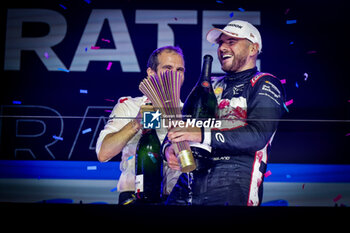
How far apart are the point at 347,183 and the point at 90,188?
1.35 meters

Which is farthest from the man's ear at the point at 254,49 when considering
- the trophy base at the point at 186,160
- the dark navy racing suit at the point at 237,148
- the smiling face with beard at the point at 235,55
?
the trophy base at the point at 186,160

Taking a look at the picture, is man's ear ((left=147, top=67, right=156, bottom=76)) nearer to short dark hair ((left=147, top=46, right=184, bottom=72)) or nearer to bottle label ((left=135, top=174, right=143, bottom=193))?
short dark hair ((left=147, top=46, right=184, bottom=72))

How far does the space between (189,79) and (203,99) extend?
133 millimetres

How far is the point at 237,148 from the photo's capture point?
198 cm

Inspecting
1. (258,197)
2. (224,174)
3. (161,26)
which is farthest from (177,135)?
(161,26)

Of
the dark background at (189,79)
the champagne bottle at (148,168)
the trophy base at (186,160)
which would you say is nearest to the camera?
the trophy base at (186,160)

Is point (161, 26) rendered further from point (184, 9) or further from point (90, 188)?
point (90, 188)

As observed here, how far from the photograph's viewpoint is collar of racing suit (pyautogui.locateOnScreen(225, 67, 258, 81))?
2.08 m

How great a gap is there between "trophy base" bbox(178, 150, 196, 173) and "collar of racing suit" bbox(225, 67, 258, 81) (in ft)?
1.54

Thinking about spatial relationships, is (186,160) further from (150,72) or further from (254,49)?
(254,49)

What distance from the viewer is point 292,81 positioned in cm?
217

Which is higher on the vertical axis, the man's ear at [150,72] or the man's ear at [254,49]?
the man's ear at [254,49]

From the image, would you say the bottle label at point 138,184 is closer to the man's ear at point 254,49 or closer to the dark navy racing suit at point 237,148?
the dark navy racing suit at point 237,148

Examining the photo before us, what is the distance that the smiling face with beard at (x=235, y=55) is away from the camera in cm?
212
